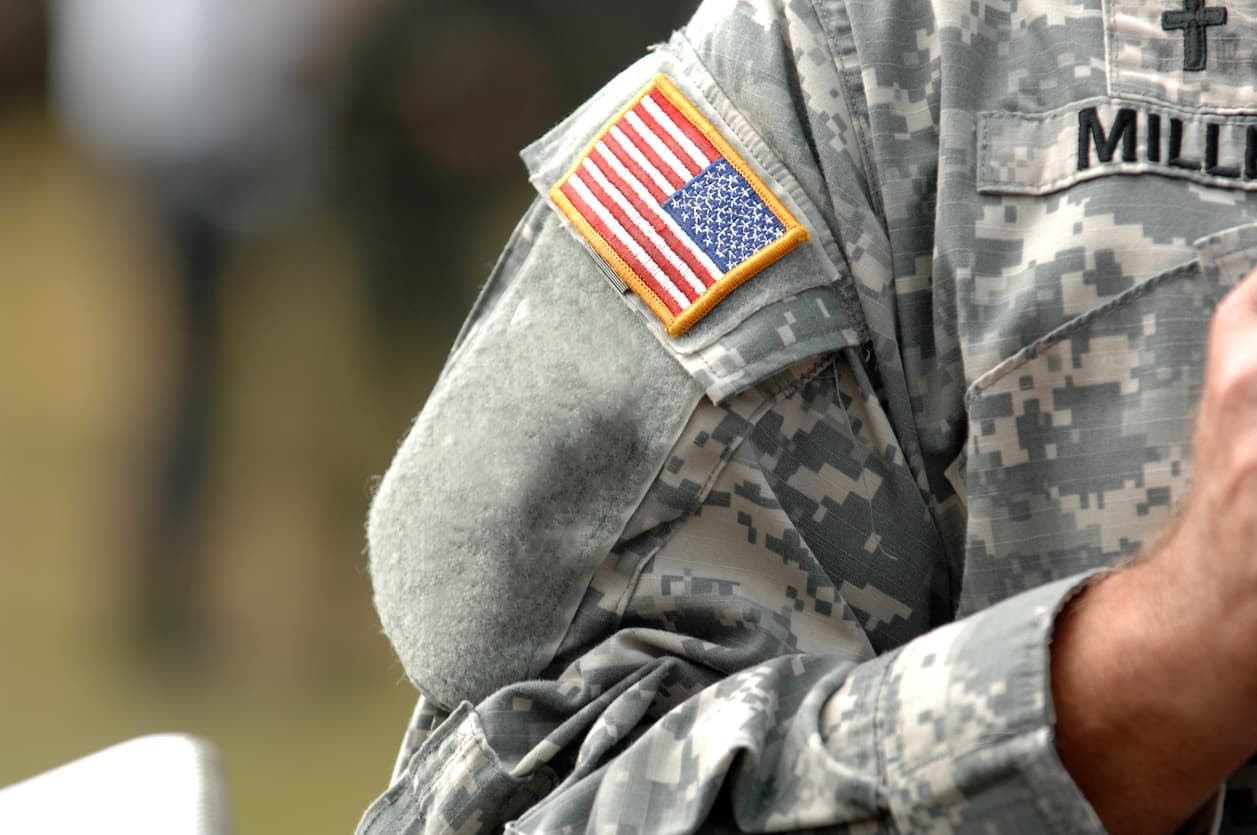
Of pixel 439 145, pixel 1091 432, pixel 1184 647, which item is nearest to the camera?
pixel 1184 647

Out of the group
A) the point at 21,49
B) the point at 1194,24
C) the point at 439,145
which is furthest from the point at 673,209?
the point at 21,49

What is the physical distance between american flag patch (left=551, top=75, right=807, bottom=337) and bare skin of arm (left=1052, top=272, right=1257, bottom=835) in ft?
0.67

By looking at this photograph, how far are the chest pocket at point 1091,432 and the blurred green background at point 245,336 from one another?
1615mm

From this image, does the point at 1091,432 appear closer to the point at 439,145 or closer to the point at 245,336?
the point at 439,145

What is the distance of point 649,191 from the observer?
2.10ft

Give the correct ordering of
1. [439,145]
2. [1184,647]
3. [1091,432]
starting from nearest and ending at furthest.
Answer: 1. [1184,647]
2. [1091,432]
3. [439,145]

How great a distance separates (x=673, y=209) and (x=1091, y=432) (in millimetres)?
206

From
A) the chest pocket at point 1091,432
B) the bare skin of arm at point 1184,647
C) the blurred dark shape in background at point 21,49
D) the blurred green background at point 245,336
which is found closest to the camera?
the bare skin of arm at point 1184,647

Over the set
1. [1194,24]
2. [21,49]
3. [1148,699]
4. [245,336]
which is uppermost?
[21,49]

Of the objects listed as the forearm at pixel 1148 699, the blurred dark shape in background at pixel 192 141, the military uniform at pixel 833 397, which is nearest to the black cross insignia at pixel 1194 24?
the military uniform at pixel 833 397

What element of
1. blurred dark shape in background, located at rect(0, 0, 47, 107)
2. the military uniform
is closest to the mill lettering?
the military uniform

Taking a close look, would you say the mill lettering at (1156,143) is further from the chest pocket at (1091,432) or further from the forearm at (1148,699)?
the forearm at (1148,699)

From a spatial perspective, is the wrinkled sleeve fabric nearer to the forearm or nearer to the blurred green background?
the forearm

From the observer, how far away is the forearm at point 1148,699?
467 millimetres
